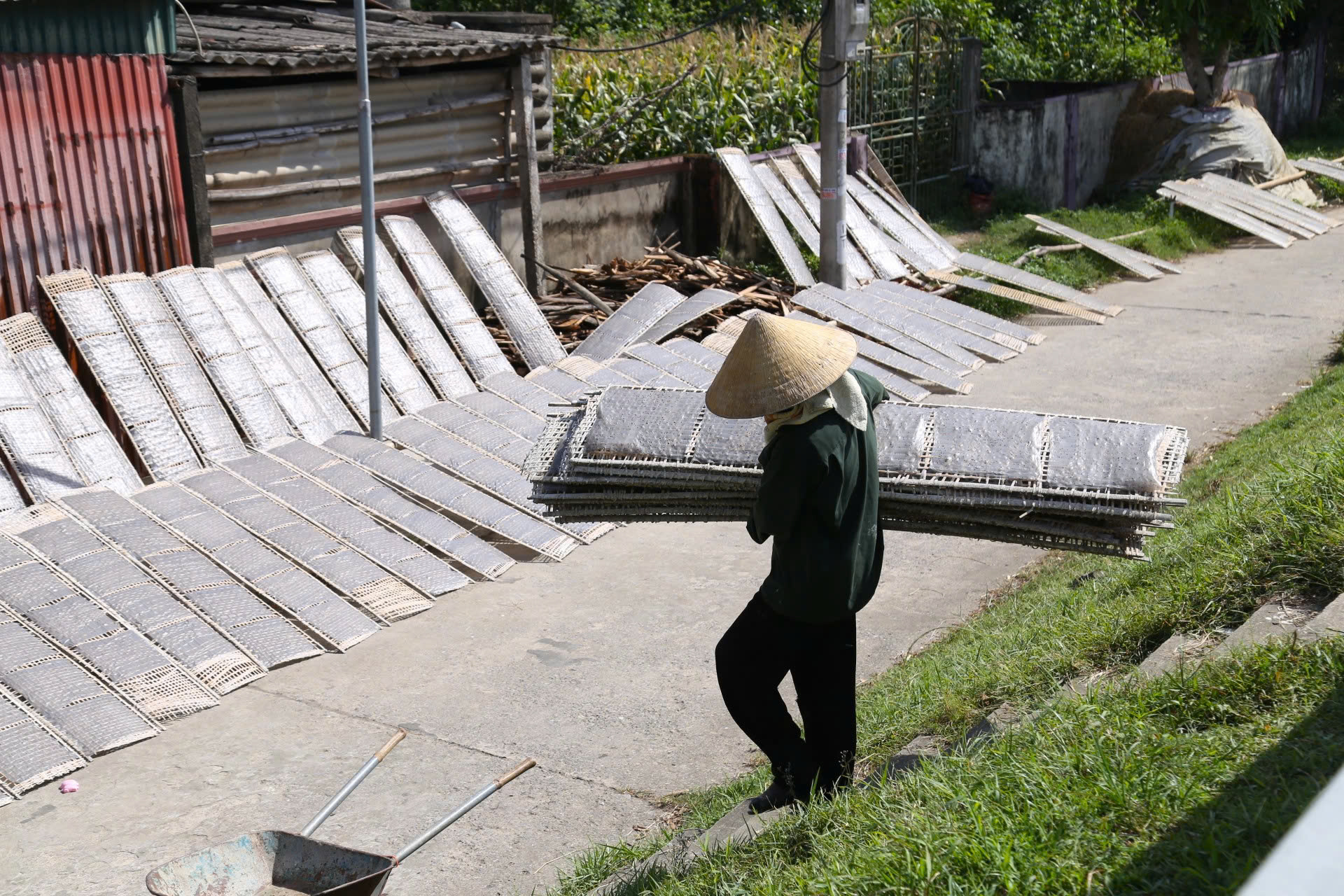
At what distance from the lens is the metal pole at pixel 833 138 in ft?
35.9

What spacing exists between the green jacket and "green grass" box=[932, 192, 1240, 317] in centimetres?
1031

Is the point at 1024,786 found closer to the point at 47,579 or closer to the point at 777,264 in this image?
the point at 47,579

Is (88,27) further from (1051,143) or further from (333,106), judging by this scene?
(1051,143)

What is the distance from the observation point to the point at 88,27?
7797mm

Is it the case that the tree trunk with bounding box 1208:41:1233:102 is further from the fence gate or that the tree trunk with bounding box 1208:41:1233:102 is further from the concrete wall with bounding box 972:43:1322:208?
the fence gate

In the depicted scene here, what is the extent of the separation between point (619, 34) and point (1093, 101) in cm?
856

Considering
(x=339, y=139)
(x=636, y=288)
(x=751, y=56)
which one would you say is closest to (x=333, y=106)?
(x=339, y=139)

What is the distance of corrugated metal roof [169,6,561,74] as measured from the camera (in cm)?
852

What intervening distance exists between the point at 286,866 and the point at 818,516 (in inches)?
75.4

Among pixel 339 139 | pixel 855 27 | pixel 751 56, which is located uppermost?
pixel 855 27

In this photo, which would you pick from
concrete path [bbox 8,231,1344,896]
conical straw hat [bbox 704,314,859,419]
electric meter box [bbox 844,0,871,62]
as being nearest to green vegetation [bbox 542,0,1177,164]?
electric meter box [bbox 844,0,871,62]

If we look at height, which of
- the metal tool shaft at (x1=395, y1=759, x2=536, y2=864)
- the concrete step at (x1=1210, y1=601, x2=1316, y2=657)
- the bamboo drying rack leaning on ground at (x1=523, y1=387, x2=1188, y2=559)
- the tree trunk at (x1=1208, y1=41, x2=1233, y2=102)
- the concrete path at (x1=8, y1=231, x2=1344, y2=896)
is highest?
the tree trunk at (x1=1208, y1=41, x2=1233, y2=102)

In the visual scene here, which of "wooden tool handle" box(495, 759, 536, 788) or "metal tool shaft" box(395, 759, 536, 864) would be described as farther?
"wooden tool handle" box(495, 759, 536, 788)

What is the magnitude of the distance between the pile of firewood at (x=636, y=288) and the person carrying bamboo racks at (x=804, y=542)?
19.6 feet
